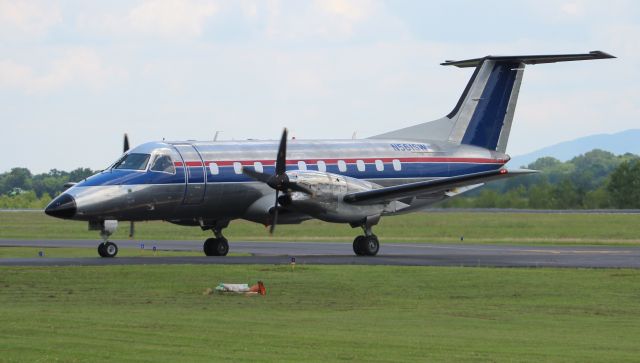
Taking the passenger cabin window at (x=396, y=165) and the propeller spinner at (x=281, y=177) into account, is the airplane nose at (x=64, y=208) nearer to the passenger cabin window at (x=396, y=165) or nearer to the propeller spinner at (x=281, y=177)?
the propeller spinner at (x=281, y=177)

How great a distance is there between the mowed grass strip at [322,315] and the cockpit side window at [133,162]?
17.1ft

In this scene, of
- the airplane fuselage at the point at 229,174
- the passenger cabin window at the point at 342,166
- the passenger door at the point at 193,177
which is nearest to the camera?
the airplane fuselage at the point at 229,174

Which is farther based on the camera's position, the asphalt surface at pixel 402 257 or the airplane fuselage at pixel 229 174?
the airplane fuselage at pixel 229 174

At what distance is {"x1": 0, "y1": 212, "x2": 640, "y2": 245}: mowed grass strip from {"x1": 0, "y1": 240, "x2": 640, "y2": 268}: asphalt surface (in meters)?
9.81

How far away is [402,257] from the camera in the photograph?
37.4 meters

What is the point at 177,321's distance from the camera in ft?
67.4

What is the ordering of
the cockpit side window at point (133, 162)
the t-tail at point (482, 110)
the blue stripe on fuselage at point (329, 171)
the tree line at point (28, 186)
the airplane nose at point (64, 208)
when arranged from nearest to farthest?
the airplane nose at point (64, 208) → the blue stripe on fuselage at point (329, 171) → the cockpit side window at point (133, 162) → the t-tail at point (482, 110) → the tree line at point (28, 186)

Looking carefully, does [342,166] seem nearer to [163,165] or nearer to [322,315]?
[163,165]

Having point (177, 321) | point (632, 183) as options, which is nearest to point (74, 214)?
point (177, 321)

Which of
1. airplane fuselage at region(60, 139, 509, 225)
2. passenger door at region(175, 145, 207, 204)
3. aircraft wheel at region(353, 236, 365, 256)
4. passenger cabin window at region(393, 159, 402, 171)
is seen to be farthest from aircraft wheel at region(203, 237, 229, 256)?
passenger cabin window at region(393, 159, 402, 171)

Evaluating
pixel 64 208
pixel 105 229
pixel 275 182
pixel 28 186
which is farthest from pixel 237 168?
pixel 28 186

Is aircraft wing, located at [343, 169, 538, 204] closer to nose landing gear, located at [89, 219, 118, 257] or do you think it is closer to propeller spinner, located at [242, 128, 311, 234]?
propeller spinner, located at [242, 128, 311, 234]

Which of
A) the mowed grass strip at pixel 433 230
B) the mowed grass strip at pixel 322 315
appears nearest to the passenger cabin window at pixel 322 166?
the mowed grass strip at pixel 322 315

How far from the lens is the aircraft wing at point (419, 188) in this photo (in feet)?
119
